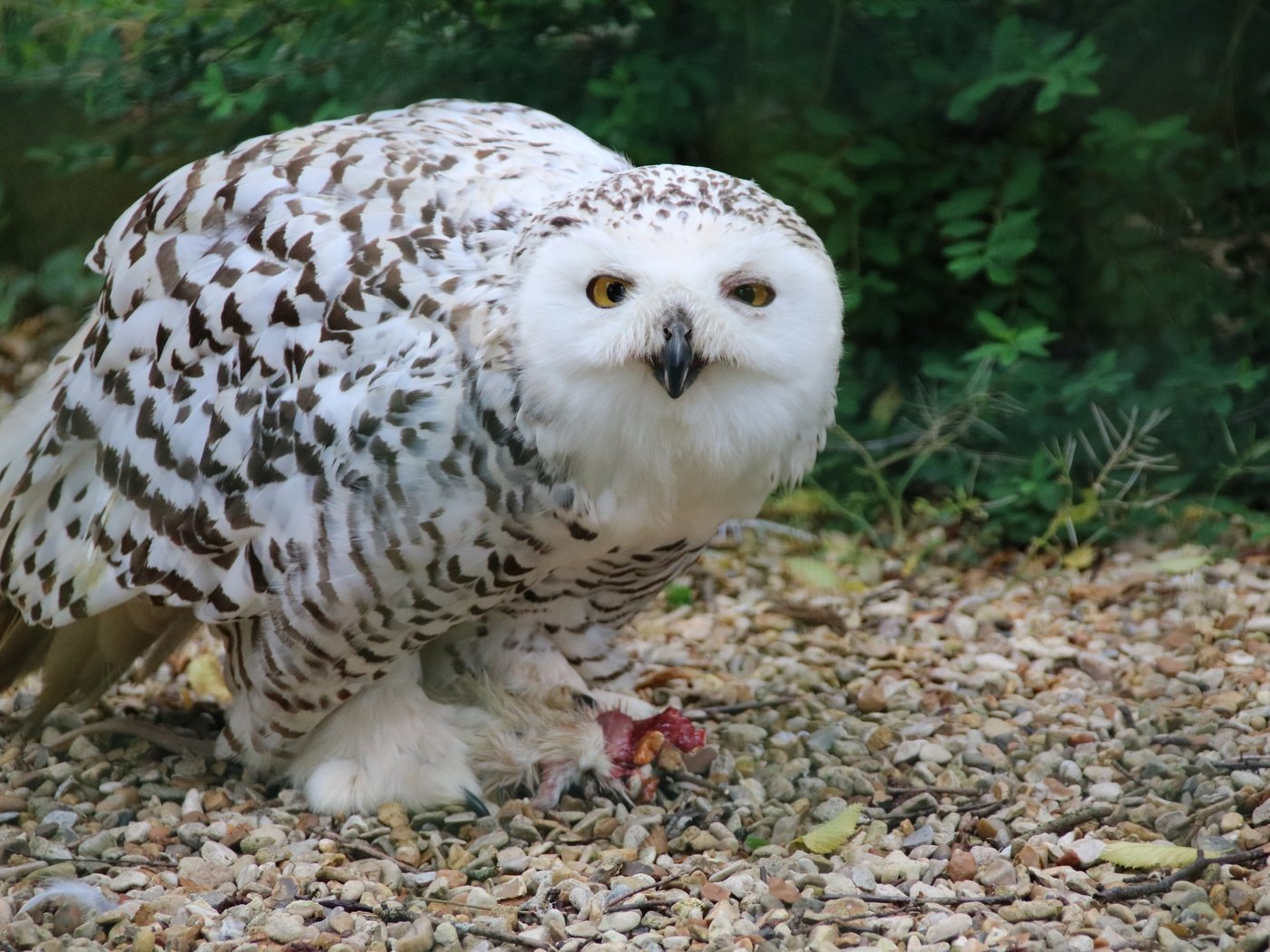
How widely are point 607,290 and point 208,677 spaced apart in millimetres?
1645

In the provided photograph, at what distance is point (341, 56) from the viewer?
383cm

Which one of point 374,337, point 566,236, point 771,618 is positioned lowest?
A: point 771,618

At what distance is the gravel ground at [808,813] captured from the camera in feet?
7.36

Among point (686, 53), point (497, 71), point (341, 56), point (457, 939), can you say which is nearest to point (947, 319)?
point (686, 53)

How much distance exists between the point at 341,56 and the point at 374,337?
1607 mm

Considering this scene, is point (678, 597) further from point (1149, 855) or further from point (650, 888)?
point (1149, 855)

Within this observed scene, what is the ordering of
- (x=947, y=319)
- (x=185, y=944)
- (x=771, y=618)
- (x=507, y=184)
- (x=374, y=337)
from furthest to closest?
(x=947, y=319) < (x=771, y=618) < (x=507, y=184) < (x=374, y=337) < (x=185, y=944)

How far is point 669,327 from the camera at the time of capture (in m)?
2.19

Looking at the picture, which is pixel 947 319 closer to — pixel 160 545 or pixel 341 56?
pixel 341 56

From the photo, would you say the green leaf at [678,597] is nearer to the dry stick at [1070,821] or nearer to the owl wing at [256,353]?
the owl wing at [256,353]

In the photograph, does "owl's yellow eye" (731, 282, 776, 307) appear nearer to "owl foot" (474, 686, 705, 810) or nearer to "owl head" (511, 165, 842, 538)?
"owl head" (511, 165, 842, 538)

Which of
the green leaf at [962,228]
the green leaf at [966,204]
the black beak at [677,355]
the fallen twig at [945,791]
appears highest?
the black beak at [677,355]

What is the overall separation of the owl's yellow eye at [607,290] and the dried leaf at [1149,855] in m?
1.17

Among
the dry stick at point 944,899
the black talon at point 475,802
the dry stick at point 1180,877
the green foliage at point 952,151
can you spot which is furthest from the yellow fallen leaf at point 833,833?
the green foliage at point 952,151
